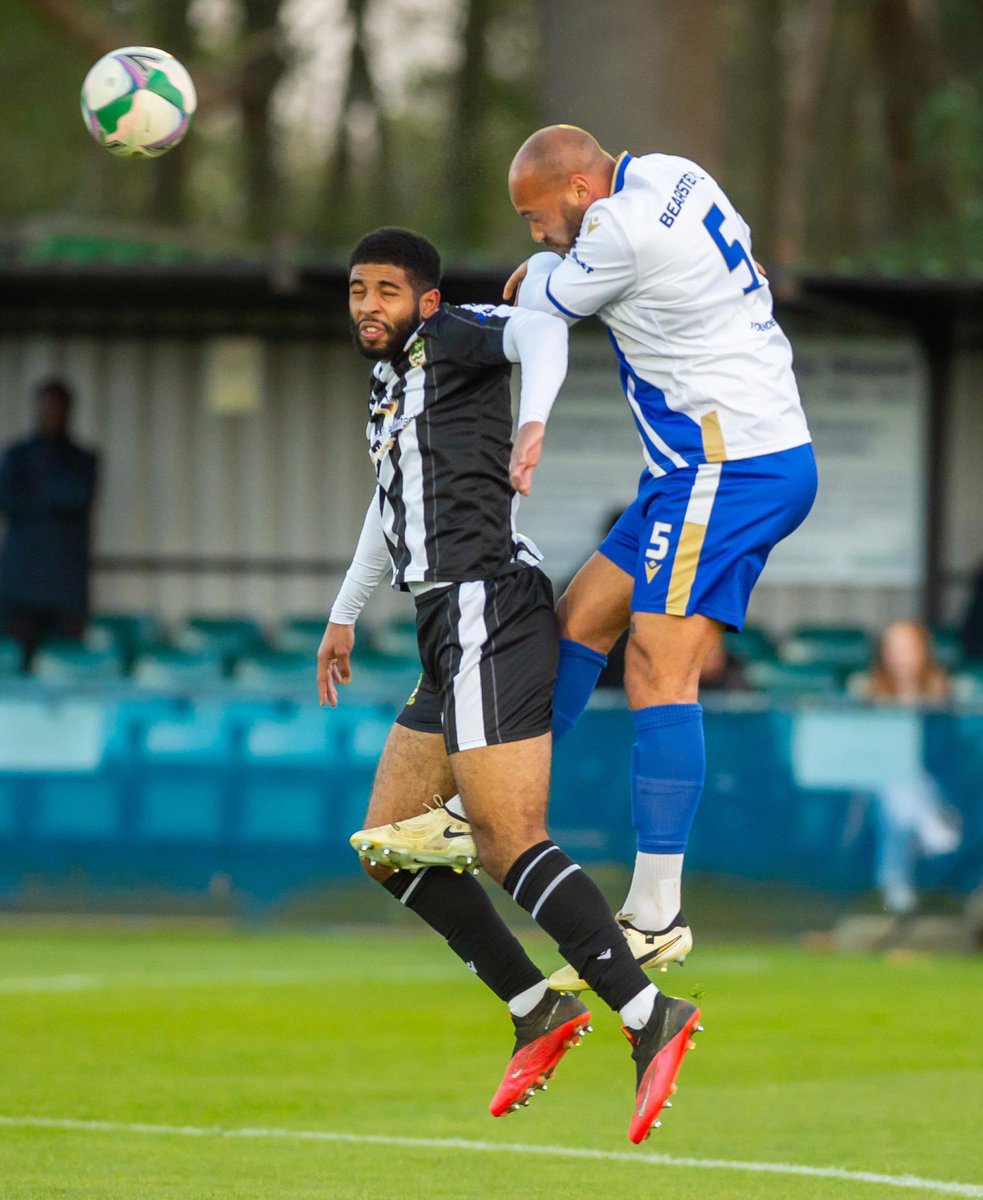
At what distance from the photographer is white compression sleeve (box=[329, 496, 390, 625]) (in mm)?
6375

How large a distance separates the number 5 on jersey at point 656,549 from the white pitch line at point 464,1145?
6.33 feet

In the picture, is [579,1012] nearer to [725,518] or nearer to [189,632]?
[725,518]

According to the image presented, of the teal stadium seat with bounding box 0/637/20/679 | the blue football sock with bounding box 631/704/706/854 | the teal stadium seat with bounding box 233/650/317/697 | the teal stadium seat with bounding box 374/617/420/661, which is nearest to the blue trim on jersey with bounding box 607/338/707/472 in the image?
the blue football sock with bounding box 631/704/706/854

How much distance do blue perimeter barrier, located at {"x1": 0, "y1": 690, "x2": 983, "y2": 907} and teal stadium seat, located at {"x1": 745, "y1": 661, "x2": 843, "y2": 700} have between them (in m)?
1.82

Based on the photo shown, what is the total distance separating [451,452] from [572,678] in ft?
2.40

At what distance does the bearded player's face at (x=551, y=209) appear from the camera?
18.8 ft

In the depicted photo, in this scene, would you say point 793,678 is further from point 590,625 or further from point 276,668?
point 590,625

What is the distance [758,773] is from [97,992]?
3.70m

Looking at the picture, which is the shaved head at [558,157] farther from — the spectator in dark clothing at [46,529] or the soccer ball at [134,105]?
the spectator in dark clothing at [46,529]

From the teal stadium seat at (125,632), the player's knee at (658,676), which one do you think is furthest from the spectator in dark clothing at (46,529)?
the player's knee at (658,676)

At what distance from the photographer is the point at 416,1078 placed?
325 inches

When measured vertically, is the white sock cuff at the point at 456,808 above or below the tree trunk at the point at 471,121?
below

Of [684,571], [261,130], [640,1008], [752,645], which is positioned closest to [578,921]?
[640,1008]

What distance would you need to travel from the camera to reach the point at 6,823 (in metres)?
12.1
